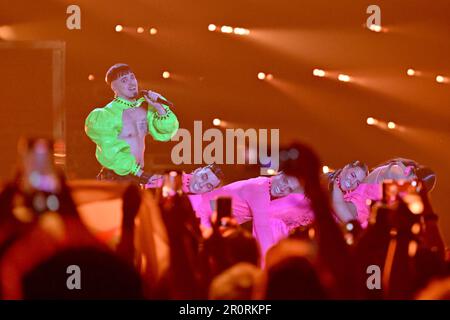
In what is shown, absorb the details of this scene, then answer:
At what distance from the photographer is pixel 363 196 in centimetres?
489

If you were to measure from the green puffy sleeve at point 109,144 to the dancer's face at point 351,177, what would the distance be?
1.19 meters

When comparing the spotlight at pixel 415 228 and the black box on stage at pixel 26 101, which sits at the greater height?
the black box on stage at pixel 26 101

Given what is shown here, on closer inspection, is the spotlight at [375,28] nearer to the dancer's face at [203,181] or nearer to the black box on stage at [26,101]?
the dancer's face at [203,181]

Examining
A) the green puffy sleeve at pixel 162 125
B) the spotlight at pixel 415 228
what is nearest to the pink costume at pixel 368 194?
the spotlight at pixel 415 228

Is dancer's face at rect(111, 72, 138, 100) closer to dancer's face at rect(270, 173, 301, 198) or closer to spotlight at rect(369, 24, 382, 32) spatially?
dancer's face at rect(270, 173, 301, 198)

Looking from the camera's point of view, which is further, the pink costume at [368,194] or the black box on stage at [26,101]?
the pink costume at [368,194]

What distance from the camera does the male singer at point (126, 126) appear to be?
A: 478cm

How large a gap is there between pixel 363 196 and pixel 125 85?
60.0 inches

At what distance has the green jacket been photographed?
4.78m

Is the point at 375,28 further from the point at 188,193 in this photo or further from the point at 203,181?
the point at 188,193

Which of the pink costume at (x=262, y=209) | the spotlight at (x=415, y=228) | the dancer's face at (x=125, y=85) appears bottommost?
the spotlight at (x=415, y=228)

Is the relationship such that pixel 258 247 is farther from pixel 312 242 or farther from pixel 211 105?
pixel 211 105

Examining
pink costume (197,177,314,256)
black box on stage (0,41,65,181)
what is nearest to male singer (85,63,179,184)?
black box on stage (0,41,65,181)
